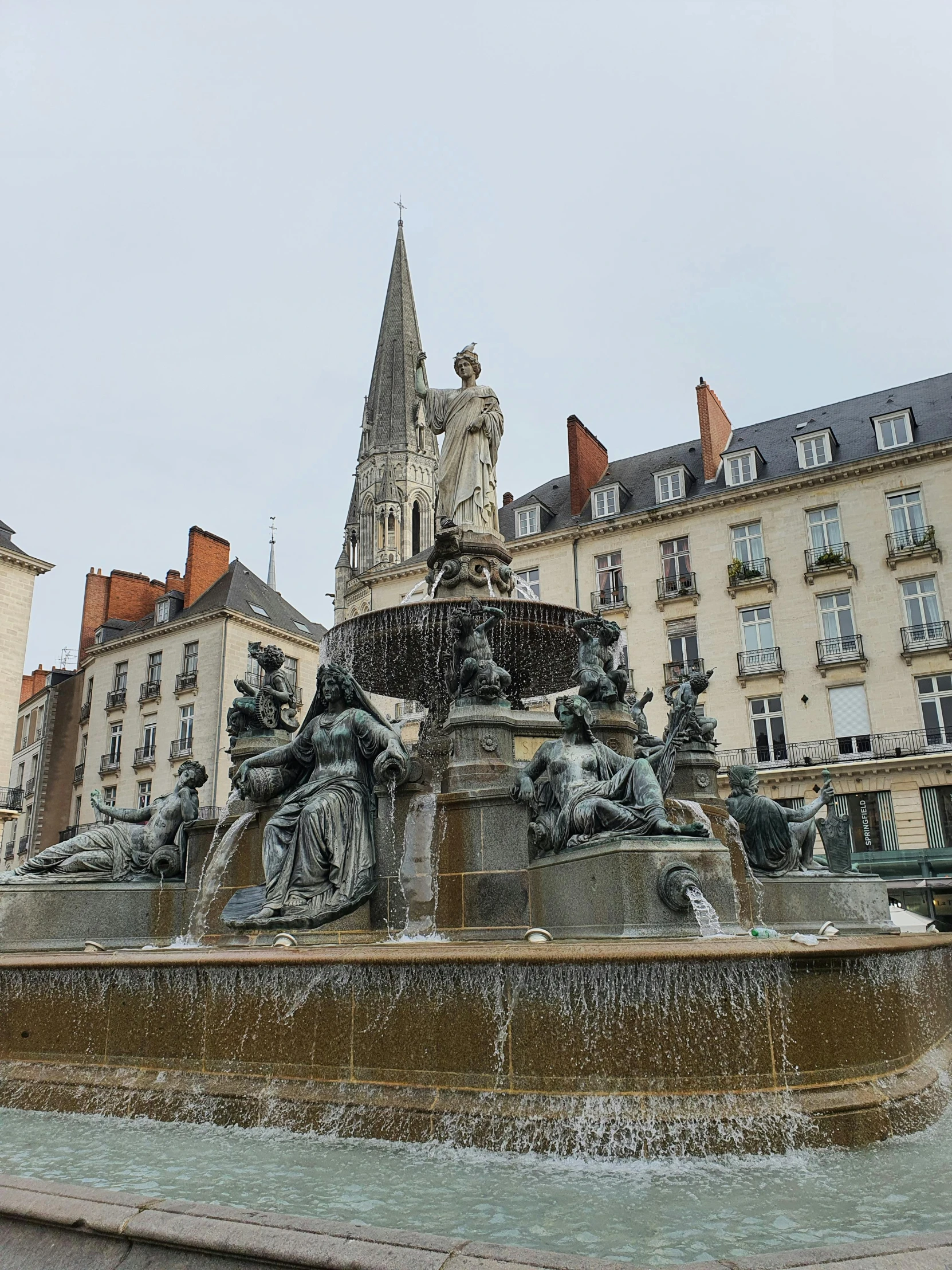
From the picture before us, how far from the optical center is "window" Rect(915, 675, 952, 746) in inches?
1362

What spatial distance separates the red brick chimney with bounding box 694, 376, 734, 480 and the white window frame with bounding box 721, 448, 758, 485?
0.68 meters

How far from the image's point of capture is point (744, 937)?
6.91m

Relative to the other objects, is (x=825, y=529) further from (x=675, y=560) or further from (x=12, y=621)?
(x=12, y=621)

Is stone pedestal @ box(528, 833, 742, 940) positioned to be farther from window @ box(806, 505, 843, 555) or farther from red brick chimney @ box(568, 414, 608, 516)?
red brick chimney @ box(568, 414, 608, 516)

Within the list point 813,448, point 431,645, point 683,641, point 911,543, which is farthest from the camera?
point 683,641

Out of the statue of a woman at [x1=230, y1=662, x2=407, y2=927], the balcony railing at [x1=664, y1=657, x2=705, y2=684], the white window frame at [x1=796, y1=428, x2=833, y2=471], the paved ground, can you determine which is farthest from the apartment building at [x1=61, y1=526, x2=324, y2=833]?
the paved ground

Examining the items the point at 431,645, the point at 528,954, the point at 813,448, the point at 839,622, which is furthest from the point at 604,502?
the point at 528,954

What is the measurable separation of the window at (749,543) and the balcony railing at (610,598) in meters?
4.87

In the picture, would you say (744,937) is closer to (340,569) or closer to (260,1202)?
(260,1202)

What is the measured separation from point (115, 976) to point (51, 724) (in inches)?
2181

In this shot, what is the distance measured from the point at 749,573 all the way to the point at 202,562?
2970 cm

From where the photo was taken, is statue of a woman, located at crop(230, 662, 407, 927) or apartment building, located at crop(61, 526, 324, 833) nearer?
statue of a woman, located at crop(230, 662, 407, 927)

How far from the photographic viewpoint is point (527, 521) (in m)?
47.0

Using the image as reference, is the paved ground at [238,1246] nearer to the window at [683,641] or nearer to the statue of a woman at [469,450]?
the statue of a woman at [469,450]
